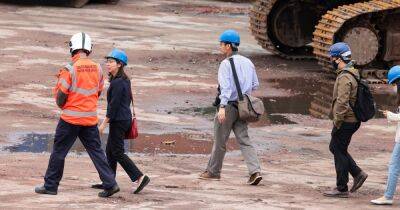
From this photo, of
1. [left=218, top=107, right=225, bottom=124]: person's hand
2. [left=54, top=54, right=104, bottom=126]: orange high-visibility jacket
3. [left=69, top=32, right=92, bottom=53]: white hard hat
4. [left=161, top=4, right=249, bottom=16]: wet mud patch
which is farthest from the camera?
[left=161, top=4, right=249, bottom=16]: wet mud patch

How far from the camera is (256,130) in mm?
16531

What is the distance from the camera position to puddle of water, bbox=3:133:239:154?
14.4m

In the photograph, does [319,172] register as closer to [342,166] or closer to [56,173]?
[342,166]

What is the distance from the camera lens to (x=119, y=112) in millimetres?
11586

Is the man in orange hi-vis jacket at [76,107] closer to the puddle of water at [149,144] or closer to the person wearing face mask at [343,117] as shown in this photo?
the person wearing face mask at [343,117]

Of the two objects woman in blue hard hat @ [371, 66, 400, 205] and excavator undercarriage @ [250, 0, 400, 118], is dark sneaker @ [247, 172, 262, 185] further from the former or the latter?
excavator undercarriage @ [250, 0, 400, 118]

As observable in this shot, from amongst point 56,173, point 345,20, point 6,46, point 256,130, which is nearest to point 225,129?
point 56,173

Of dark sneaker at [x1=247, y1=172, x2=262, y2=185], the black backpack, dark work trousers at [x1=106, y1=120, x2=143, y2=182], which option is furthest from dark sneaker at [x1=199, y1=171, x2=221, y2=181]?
the black backpack

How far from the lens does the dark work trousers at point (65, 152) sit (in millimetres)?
11219

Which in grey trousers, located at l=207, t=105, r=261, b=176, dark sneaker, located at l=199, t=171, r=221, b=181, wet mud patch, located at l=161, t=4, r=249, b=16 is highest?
grey trousers, located at l=207, t=105, r=261, b=176

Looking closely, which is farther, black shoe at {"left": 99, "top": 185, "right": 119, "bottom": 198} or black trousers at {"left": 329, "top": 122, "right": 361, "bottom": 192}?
black trousers at {"left": 329, "top": 122, "right": 361, "bottom": 192}

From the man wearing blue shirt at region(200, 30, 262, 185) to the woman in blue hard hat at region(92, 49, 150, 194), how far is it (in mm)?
1263

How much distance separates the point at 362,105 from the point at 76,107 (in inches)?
123

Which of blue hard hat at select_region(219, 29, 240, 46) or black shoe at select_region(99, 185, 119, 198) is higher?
blue hard hat at select_region(219, 29, 240, 46)
